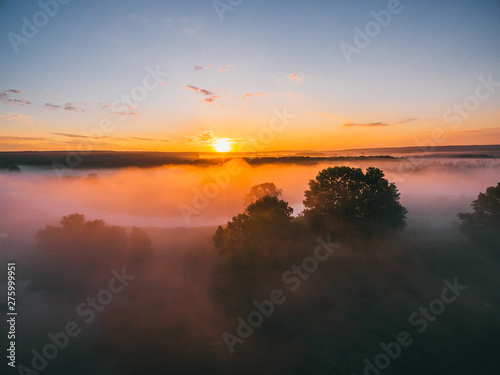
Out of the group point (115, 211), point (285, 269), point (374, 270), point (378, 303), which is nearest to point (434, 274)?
point (374, 270)

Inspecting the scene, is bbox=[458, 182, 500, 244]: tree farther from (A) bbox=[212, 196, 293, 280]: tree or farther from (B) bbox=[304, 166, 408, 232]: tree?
(A) bbox=[212, 196, 293, 280]: tree

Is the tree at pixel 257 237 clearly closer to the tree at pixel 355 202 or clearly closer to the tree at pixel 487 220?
the tree at pixel 355 202

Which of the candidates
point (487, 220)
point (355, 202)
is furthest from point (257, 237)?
point (487, 220)

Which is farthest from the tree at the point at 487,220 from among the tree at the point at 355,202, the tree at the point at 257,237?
the tree at the point at 257,237

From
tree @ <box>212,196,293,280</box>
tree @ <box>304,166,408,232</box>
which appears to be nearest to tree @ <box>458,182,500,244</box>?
tree @ <box>304,166,408,232</box>

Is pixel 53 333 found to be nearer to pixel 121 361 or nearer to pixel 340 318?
pixel 121 361

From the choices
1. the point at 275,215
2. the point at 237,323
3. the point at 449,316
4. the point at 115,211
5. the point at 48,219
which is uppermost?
the point at 275,215
